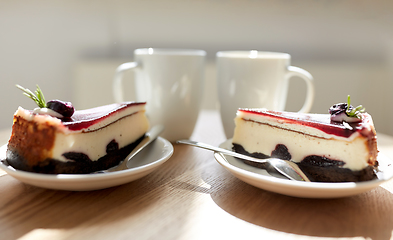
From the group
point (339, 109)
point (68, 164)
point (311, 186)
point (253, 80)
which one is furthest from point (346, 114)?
point (68, 164)

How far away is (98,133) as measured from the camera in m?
0.76

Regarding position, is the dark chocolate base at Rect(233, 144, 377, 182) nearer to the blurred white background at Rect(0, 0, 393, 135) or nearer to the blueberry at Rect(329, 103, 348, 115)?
the blueberry at Rect(329, 103, 348, 115)

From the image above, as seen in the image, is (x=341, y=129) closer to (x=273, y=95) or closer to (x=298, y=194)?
(x=298, y=194)

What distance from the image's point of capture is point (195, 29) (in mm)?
2059

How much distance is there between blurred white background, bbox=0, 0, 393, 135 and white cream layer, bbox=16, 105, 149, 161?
1.16m

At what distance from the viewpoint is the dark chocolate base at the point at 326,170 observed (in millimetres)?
668

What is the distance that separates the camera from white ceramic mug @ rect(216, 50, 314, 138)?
1.03 m

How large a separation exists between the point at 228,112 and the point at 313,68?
1127 millimetres

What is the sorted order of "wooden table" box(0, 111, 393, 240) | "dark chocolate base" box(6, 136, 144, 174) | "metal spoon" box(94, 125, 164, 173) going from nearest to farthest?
"wooden table" box(0, 111, 393, 240)
"dark chocolate base" box(6, 136, 144, 174)
"metal spoon" box(94, 125, 164, 173)

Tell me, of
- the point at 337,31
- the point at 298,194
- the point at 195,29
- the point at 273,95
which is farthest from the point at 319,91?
the point at 298,194

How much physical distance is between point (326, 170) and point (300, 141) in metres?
0.09

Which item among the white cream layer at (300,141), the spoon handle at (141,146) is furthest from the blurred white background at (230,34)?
the white cream layer at (300,141)

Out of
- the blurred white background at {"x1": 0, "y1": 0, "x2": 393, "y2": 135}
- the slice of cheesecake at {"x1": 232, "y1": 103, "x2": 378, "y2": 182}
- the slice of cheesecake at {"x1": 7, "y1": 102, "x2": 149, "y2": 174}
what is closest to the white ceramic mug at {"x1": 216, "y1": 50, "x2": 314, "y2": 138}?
the slice of cheesecake at {"x1": 232, "y1": 103, "x2": 378, "y2": 182}

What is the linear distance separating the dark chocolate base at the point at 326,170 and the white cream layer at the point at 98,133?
34 centimetres
